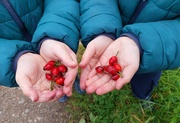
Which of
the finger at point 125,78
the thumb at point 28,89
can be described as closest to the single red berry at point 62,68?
the thumb at point 28,89

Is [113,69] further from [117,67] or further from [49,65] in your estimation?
[49,65]

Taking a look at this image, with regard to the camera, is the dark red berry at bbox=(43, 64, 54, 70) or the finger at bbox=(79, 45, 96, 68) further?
the dark red berry at bbox=(43, 64, 54, 70)

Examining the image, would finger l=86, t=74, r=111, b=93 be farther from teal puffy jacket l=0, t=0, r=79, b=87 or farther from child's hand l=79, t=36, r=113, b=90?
teal puffy jacket l=0, t=0, r=79, b=87

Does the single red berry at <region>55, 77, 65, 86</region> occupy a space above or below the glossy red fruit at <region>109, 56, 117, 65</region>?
below

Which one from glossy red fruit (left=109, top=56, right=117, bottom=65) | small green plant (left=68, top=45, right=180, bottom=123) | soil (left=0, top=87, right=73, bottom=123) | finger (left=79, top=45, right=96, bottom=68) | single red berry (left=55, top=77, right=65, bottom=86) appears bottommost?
soil (left=0, top=87, right=73, bottom=123)

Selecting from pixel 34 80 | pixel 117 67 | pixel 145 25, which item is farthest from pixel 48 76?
pixel 145 25

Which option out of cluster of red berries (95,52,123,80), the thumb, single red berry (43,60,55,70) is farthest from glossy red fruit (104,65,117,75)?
the thumb
